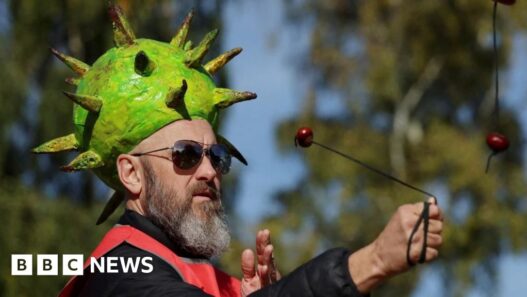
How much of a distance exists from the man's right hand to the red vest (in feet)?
3.27

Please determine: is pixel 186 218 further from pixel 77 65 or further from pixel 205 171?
pixel 77 65

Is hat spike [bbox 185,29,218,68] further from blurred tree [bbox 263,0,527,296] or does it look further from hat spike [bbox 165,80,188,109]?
blurred tree [bbox 263,0,527,296]

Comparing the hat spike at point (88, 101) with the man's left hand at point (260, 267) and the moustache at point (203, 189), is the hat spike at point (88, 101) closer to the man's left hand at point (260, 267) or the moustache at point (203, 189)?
the moustache at point (203, 189)

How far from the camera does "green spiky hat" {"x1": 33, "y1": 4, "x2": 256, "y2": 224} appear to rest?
4859mm

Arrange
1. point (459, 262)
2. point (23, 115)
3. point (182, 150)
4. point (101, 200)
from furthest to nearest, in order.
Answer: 1. point (459, 262)
2. point (101, 200)
3. point (23, 115)
4. point (182, 150)

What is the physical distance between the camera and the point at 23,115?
1298 centimetres

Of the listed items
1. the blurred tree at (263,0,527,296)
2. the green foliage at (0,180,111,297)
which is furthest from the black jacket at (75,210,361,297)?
the blurred tree at (263,0,527,296)

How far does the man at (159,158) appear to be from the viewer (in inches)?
183

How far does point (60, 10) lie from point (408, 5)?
6.49m

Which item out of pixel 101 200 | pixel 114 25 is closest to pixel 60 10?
pixel 101 200

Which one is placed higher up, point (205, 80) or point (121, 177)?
point (205, 80)

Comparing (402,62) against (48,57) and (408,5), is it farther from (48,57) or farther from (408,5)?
(48,57)

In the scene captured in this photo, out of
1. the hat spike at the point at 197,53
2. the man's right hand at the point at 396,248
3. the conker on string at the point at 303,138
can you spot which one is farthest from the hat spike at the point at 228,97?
the man's right hand at the point at 396,248

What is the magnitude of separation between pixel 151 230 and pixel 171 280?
46 centimetres
